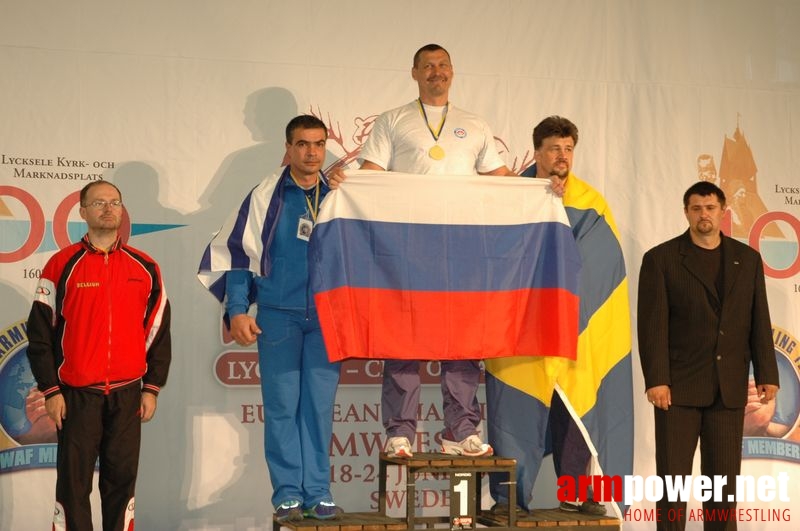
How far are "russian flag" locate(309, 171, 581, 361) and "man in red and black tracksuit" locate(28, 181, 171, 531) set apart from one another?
777 mm

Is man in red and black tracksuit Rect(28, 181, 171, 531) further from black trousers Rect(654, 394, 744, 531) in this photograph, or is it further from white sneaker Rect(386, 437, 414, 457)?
black trousers Rect(654, 394, 744, 531)

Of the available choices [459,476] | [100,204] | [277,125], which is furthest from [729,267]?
[100,204]

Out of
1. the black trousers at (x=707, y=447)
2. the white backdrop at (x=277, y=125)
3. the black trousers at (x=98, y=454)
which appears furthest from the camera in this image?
the white backdrop at (x=277, y=125)

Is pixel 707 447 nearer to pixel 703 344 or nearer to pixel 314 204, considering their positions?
pixel 703 344

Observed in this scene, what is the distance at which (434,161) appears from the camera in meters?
4.14

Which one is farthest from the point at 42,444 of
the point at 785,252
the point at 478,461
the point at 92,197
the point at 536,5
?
the point at 785,252

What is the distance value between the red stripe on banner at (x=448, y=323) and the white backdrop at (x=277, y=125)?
98cm

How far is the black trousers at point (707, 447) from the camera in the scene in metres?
4.08

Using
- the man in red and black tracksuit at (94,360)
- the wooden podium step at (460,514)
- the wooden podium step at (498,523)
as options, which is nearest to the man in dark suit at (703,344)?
the wooden podium step at (498,523)

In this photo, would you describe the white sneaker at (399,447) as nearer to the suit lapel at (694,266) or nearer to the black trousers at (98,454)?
the black trousers at (98,454)

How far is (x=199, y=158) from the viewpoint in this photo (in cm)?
479

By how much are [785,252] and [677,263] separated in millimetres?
1558

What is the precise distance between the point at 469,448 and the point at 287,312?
3.15ft

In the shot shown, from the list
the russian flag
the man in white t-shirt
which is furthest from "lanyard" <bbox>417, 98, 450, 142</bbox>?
the russian flag
